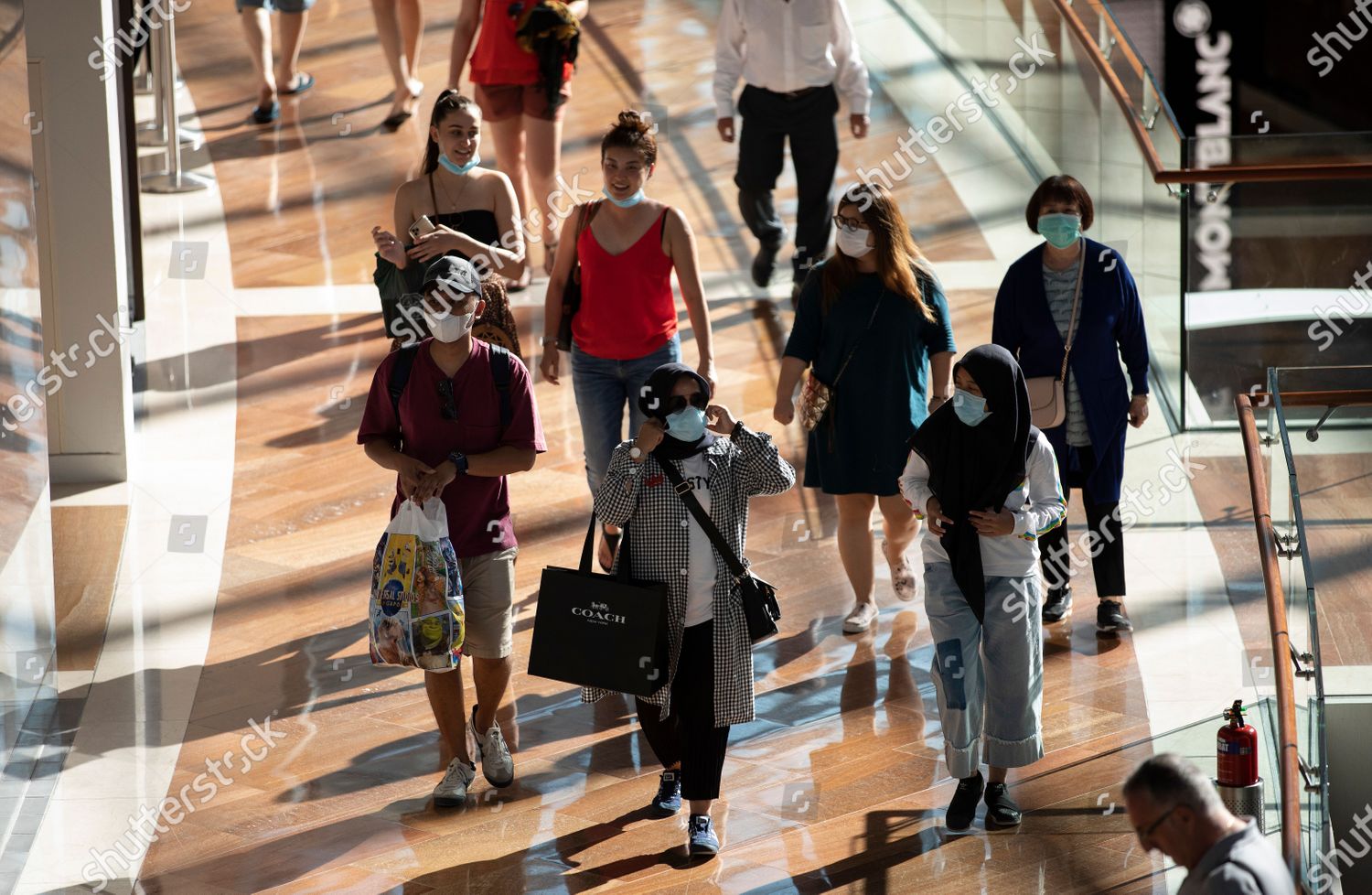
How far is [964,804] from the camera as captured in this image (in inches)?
210

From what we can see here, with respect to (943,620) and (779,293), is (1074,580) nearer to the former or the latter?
(943,620)

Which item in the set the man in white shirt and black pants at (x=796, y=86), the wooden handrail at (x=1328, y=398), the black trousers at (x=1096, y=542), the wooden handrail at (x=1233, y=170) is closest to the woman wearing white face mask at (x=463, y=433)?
the black trousers at (x=1096, y=542)

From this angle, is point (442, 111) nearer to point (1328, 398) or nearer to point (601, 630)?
point (601, 630)

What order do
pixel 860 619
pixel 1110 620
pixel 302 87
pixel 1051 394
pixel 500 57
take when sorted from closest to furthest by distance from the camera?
pixel 1051 394, pixel 1110 620, pixel 860 619, pixel 500 57, pixel 302 87

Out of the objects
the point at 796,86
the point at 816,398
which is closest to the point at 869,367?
the point at 816,398

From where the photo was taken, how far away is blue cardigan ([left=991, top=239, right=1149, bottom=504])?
257 inches

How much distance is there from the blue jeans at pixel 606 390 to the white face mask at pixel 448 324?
121 cm

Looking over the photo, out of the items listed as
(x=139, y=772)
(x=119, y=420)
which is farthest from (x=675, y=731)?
(x=119, y=420)

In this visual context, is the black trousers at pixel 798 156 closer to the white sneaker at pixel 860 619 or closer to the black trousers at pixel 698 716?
the white sneaker at pixel 860 619

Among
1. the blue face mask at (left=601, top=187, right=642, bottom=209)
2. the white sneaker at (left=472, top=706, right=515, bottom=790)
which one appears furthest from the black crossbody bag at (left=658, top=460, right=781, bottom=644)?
the blue face mask at (left=601, top=187, right=642, bottom=209)

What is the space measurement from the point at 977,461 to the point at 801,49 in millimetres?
4677

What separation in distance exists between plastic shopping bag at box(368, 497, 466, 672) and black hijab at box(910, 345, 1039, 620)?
1.43 metres

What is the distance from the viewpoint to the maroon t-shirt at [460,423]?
5.50m

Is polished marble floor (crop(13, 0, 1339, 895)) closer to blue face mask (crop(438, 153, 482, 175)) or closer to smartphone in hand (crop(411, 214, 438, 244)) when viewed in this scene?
smartphone in hand (crop(411, 214, 438, 244))
